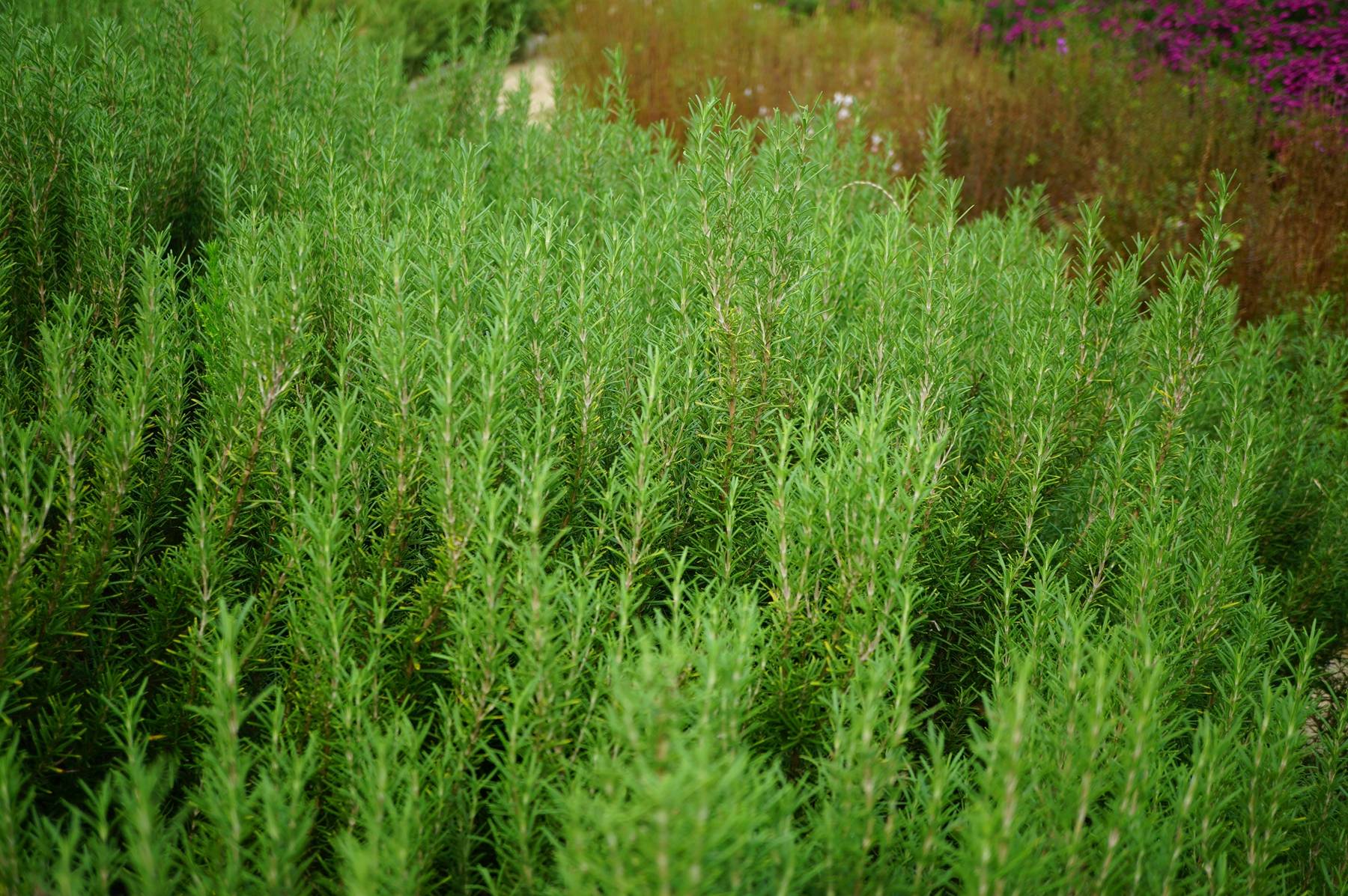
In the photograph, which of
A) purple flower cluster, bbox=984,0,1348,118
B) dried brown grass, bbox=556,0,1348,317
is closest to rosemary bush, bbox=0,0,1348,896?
dried brown grass, bbox=556,0,1348,317

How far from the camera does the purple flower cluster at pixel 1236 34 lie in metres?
7.22

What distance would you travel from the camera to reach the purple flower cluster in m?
7.22

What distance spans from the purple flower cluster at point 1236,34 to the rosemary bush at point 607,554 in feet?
19.1

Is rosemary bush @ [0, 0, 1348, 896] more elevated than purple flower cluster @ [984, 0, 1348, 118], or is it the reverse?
purple flower cluster @ [984, 0, 1348, 118]

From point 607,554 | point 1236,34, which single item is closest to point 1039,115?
point 1236,34

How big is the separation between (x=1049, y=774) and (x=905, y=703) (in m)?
0.25

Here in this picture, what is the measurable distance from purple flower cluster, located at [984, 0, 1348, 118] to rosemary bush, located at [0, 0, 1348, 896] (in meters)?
5.83

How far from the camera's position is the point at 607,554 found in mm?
1849

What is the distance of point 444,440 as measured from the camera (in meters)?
1.38

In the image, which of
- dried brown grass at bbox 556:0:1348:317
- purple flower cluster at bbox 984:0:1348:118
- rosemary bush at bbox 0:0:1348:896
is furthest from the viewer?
purple flower cluster at bbox 984:0:1348:118

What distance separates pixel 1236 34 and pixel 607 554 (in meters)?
8.98

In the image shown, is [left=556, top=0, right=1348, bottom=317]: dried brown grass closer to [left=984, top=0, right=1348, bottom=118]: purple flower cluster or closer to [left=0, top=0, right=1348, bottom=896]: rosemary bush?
[left=984, top=0, right=1348, bottom=118]: purple flower cluster

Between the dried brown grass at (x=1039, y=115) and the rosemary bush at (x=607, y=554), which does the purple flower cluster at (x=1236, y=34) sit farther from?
A: the rosemary bush at (x=607, y=554)

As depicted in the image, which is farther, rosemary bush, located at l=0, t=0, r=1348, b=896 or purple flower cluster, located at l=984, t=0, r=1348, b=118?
purple flower cluster, located at l=984, t=0, r=1348, b=118
